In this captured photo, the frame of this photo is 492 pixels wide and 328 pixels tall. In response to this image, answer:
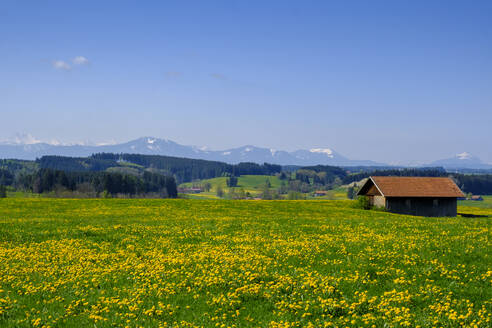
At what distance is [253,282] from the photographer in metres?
13.6

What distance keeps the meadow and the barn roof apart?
4840cm

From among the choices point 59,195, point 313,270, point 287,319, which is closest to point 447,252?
point 313,270

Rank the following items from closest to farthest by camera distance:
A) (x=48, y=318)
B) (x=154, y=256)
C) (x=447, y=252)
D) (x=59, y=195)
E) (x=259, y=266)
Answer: (x=48, y=318) < (x=259, y=266) < (x=447, y=252) < (x=154, y=256) < (x=59, y=195)

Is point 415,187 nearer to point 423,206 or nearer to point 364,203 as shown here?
point 423,206

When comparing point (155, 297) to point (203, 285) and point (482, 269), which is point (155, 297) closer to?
point (203, 285)

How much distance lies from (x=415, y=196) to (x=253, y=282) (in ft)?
207

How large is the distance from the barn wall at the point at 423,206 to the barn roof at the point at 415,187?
1246 mm

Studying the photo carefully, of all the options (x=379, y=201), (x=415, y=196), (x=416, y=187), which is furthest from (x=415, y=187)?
(x=379, y=201)

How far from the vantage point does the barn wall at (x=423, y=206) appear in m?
69.3

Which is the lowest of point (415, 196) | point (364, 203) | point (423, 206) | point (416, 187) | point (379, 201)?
point (423, 206)

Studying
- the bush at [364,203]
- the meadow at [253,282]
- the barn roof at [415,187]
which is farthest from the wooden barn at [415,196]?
the meadow at [253,282]

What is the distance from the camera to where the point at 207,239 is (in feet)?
77.7

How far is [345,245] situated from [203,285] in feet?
30.5

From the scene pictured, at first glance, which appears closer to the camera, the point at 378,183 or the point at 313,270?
the point at 313,270
